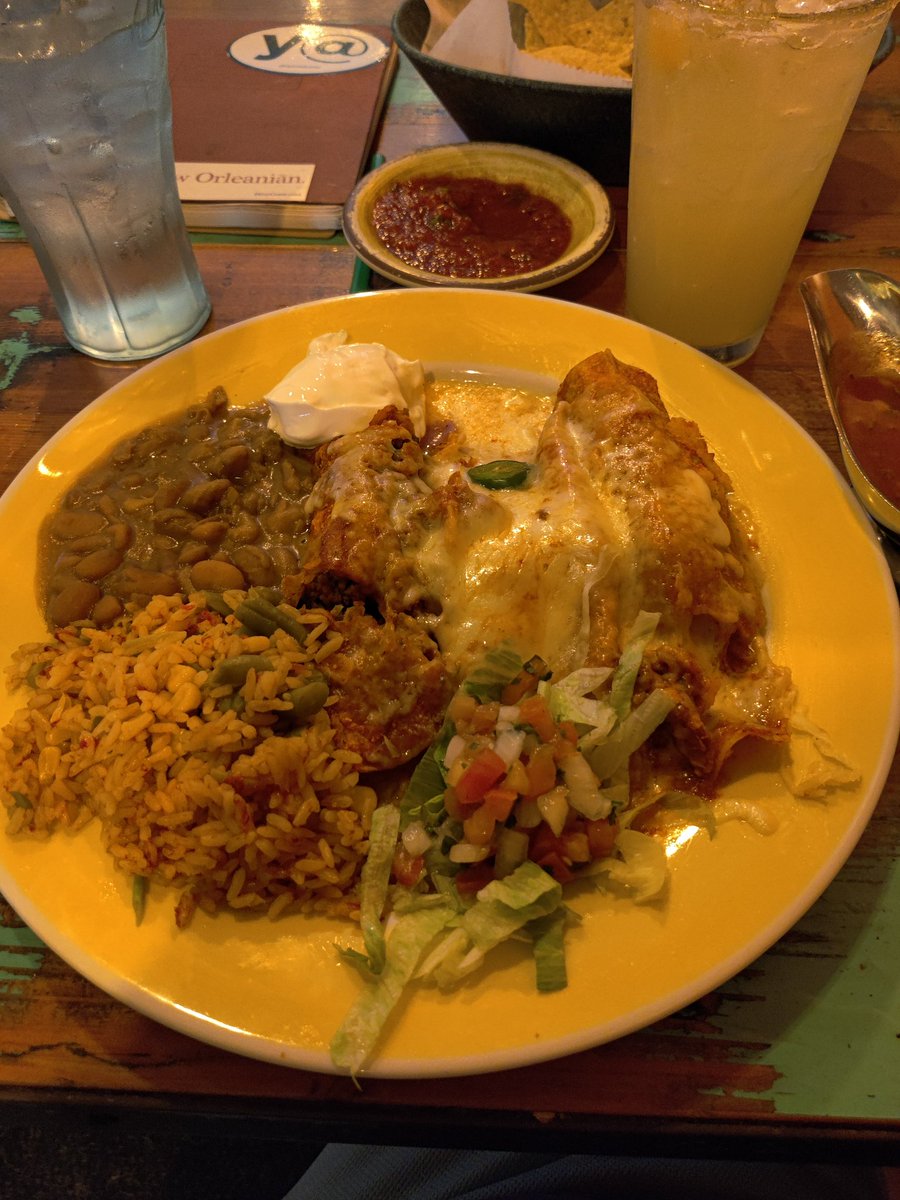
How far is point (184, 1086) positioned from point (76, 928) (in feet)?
1.04

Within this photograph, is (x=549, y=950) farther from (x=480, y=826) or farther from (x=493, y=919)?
(x=480, y=826)

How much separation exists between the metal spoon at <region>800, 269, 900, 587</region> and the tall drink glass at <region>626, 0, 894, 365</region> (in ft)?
0.45

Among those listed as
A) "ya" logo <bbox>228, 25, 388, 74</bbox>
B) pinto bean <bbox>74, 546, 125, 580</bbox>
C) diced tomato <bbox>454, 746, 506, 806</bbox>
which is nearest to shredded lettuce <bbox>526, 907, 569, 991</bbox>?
diced tomato <bbox>454, 746, 506, 806</bbox>

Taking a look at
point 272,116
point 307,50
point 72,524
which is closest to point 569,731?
point 72,524

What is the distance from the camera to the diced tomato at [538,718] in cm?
154

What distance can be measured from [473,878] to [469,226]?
7.41 feet

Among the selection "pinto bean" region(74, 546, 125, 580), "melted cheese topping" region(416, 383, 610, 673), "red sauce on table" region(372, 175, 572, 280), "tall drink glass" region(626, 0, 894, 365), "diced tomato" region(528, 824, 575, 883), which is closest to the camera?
"diced tomato" region(528, 824, 575, 883)

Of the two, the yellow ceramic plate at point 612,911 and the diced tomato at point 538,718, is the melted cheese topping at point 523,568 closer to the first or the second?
the diced tomato at point 538,718

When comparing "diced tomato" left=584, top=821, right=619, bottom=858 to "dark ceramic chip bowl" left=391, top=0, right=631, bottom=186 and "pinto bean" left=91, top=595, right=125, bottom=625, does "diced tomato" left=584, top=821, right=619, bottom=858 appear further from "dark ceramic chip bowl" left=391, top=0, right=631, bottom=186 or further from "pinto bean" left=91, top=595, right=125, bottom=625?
"dark ceramic chip bowl" left=391, top=0, right=631, bottom=186

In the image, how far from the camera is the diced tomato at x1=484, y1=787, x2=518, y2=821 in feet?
4.83

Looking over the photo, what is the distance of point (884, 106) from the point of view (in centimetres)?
354

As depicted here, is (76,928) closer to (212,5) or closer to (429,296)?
(429,296)

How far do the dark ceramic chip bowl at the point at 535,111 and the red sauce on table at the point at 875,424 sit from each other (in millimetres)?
1341

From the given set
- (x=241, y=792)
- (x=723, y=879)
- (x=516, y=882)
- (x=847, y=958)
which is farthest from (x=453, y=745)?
(x=847, y=958)
